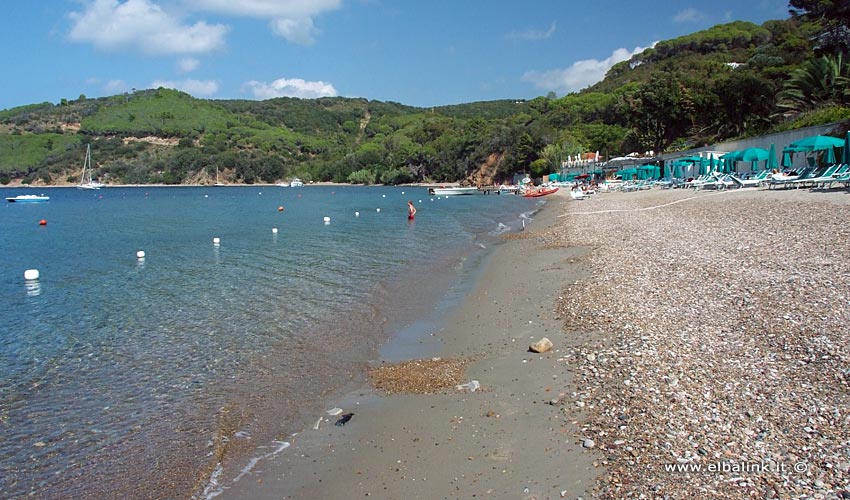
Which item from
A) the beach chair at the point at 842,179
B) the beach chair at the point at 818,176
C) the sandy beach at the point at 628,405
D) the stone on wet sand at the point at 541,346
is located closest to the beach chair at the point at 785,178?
the beach chair at the point at 818,176

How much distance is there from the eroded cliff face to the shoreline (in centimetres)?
11337

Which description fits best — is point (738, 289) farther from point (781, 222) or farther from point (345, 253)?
point (345, 253)

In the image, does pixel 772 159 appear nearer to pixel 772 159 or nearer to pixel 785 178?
pixel 772 159

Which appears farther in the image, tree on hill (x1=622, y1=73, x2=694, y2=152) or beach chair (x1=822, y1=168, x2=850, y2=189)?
tree on hill (x1=622, y1=73, x2=694, y2=152)

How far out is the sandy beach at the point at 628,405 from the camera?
4.95 metres

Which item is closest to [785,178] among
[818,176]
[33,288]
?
[818,176]

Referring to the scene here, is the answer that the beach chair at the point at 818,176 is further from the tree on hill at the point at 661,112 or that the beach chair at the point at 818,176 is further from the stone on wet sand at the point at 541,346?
the tree on hill at the point at 661,112

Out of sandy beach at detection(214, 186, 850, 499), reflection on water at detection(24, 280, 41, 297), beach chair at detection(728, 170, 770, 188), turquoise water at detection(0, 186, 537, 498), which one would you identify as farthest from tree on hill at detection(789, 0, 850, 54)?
reflection on water at detection(24, 280, 41, 297)

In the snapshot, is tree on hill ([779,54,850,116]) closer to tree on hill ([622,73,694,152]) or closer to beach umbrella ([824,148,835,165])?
beach umbrella ([824,148,835,165])

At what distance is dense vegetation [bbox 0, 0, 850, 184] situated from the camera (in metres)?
56.3

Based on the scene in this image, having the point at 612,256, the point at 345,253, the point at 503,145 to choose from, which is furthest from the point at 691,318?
the point at 503,145

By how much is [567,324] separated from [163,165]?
170873 millimetres

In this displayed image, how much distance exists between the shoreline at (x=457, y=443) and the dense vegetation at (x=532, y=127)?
33725mm

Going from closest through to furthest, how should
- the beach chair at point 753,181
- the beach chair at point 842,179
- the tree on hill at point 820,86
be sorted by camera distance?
the beach chair at point 842,179 < the beach chair at point 753,181 < the tree on hill at point 820,86
